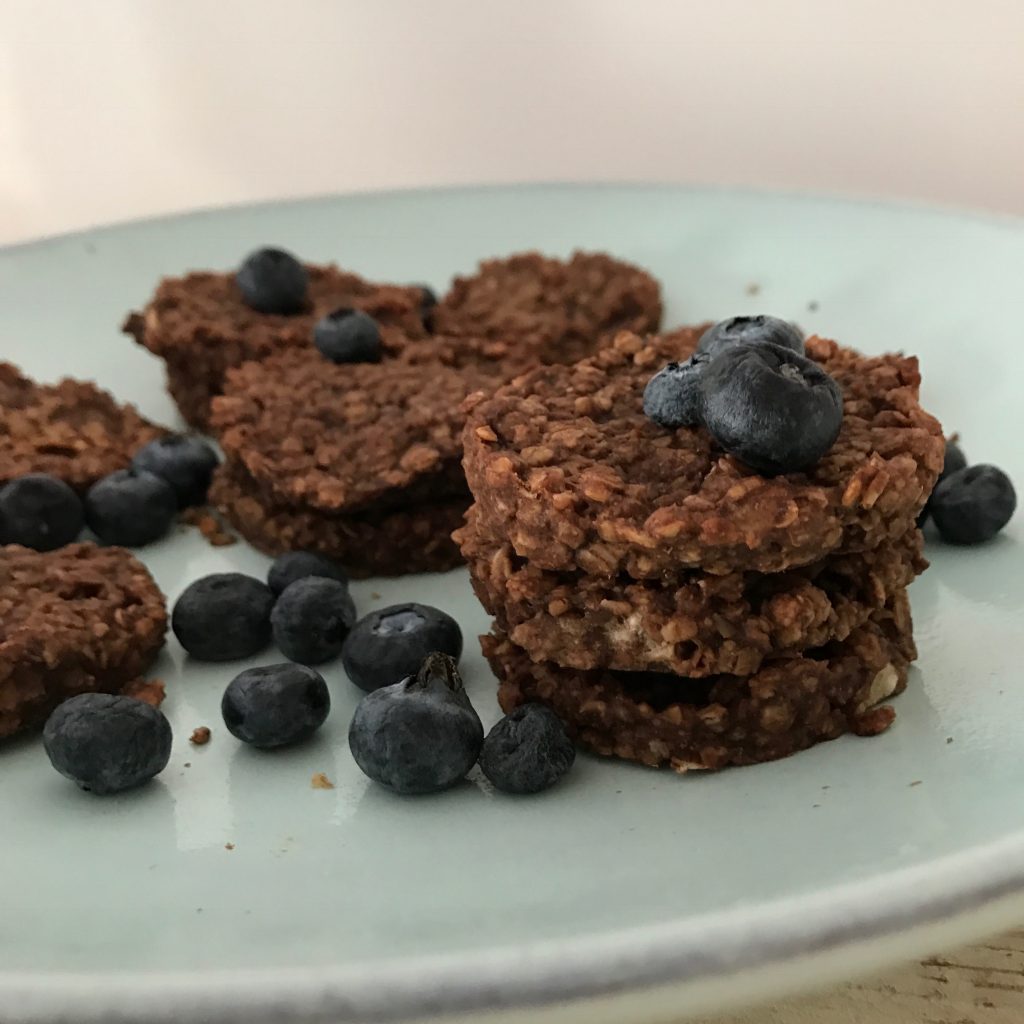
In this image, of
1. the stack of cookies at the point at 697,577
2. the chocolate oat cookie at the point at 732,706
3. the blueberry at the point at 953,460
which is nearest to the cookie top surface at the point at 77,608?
the stack of cookies at the point at 697,577

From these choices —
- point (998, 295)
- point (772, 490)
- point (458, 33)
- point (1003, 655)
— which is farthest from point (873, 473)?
point (458, 33)

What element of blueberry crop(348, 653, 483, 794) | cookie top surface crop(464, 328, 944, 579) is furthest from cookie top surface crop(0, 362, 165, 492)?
blueberry crop(348, 653, 483, 794)

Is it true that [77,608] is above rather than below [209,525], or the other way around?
above

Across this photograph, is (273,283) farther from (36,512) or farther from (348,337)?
(36,512)

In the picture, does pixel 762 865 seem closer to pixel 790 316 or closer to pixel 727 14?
pixel 790 316

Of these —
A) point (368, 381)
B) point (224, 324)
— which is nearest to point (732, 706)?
point (368, 381)

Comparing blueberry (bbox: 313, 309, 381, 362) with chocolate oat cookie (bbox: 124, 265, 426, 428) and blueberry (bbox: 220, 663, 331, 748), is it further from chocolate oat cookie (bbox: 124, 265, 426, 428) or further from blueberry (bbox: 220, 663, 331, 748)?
blueberry (bbox: 220, 663, 331, 748)
